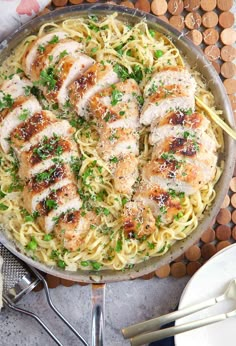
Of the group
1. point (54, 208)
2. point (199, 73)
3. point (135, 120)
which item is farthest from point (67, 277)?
point (199, 73)

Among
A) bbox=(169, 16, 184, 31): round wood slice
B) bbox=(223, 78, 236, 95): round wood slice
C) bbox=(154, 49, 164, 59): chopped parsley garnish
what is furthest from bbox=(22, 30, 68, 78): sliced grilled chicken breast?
bbox=(223, 78, 236, 95): round wood slice

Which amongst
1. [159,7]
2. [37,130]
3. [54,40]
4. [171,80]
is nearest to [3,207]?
[37,130]

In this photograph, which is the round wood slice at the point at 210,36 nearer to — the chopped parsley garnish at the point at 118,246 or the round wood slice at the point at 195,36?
the round wood slice at the point at 195,36

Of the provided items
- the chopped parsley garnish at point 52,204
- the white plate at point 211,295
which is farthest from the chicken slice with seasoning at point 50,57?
the white plate at point 211,295

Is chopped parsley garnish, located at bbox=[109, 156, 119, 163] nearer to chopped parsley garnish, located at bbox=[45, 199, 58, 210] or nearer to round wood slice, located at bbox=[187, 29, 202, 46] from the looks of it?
chopped parsley garnish, located at bbox=[45, 199, 58, 210]

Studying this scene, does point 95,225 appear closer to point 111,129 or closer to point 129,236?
point 129,236

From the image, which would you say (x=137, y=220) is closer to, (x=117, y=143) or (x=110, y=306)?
(x=117, y=143)
